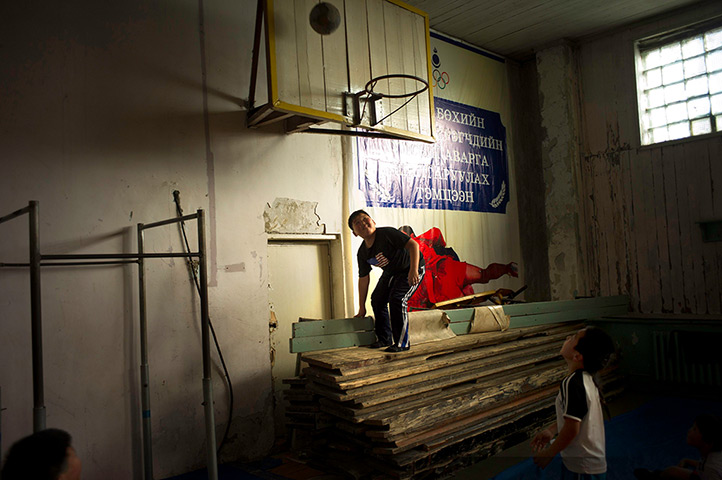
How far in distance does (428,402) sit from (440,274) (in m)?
3.26

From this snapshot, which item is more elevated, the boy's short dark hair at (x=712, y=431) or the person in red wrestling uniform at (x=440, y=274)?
the person in red wrestling uniform at (x=440, y=274)

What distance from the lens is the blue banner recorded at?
706 centimetres

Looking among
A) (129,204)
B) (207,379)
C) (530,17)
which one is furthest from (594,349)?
(530,17)

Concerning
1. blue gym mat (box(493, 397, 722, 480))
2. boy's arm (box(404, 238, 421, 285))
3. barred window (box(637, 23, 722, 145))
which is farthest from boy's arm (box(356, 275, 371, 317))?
barred window (box(637, 23, 722, 145))

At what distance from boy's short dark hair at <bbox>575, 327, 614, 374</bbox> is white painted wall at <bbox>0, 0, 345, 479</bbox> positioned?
368 cm

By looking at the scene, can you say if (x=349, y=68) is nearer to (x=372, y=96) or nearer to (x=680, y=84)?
(x=372, y=96)

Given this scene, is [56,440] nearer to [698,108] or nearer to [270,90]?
[270,90]

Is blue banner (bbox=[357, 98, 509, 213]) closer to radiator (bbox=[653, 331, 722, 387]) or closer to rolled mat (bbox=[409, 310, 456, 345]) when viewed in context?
rolled mat (bbox=[409, 310, 456, 345])

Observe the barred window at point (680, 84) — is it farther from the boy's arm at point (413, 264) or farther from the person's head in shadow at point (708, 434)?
the person's head in shadow at point (708, 434)

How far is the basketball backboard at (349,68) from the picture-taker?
500 centimetres

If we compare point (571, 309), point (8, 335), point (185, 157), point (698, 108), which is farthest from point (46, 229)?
point (698, 108)

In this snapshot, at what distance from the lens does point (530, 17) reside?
8055mm

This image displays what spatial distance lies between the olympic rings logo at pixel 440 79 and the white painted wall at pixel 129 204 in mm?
3199

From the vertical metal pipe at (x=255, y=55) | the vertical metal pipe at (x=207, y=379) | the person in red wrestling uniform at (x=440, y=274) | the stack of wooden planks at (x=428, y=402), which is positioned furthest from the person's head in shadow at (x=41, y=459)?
the person in red wrestling uniform at (x=440, y=274)
